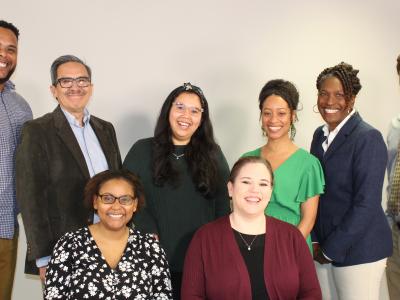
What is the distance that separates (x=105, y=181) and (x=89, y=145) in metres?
0.33

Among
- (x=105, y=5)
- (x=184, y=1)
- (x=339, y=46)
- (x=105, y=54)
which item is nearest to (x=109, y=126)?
(x=105, y=54)

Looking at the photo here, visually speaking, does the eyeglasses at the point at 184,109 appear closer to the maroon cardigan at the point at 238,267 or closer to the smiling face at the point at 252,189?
the smiling face at the point at 252,189

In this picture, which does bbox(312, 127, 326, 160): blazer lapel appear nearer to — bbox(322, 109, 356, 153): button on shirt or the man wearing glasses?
bbox(322, 109, 356, 153): button on shirt

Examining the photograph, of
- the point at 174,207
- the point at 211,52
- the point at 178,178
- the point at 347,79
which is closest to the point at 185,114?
the point at 178,178

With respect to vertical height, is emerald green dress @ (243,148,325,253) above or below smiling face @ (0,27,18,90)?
below

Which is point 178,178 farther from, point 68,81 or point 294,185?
point 68,81

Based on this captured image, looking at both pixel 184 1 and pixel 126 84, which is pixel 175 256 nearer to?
pixel 126 84

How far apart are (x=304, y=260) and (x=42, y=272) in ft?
4.17

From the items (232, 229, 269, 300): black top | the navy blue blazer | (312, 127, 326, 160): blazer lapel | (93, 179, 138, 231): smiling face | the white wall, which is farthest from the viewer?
the white wall

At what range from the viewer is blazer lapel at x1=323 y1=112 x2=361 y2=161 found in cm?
261

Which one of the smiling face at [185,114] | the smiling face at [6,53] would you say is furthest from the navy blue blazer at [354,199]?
the smiling face at [6,53]

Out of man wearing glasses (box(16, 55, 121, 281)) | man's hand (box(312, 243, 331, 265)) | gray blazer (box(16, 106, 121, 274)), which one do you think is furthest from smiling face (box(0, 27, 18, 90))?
man's hand (box(312, 243, 331, 265))

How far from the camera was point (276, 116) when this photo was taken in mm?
2619

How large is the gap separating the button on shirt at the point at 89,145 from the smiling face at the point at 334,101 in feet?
4.06
